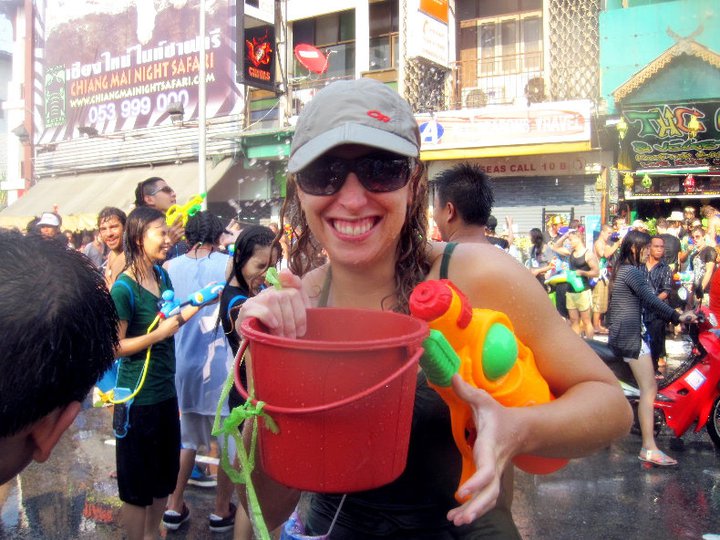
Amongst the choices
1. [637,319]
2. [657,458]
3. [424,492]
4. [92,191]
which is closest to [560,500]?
[657,458]

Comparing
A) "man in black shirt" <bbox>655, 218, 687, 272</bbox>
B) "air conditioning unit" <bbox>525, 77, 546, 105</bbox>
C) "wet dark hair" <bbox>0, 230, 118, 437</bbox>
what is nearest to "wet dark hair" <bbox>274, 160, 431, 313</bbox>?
"wet dark hair" <bbox>0, 230, 118, 437</bbox>

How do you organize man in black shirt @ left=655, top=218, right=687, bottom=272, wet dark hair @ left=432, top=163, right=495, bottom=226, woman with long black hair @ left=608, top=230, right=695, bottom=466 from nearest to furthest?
wet dark hair @ left=432, top=163, right=495, bottom=226 → woman with long black hair @ left=608, top=230, right=695, bottom=466 → man in black shirt @ left=655, top=218, right=687, bottom=272

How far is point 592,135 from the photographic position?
13.7 m

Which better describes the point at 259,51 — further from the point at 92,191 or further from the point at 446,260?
the point at 446,260

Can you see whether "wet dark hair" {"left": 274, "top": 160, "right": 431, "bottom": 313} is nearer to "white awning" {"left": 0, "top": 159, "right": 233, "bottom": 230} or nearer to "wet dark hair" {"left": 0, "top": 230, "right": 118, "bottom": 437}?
"wet dark hair" {"left": 0, "top": 230, "right": 118, "bottom": 437}

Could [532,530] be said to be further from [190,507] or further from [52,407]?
[52,407]

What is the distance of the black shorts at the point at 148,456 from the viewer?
3643mm

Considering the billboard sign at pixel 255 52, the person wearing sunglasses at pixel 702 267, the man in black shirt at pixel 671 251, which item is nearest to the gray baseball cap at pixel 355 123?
the man in black shirt at pixel 671 251

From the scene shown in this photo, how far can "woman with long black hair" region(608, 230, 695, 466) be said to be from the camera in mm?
5734

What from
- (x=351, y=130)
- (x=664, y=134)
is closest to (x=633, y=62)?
(x=664, y=134)

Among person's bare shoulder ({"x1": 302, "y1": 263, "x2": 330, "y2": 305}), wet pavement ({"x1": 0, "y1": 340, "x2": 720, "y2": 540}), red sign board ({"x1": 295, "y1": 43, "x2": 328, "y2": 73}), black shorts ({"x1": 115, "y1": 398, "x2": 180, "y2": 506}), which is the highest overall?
red sign board ({"x1": 295, "y1": 43, "x2": 328, "y2": 73})

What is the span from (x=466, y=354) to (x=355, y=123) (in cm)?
59

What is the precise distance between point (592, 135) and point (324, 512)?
43.4 feet

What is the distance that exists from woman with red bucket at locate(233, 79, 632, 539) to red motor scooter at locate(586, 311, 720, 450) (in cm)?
477
